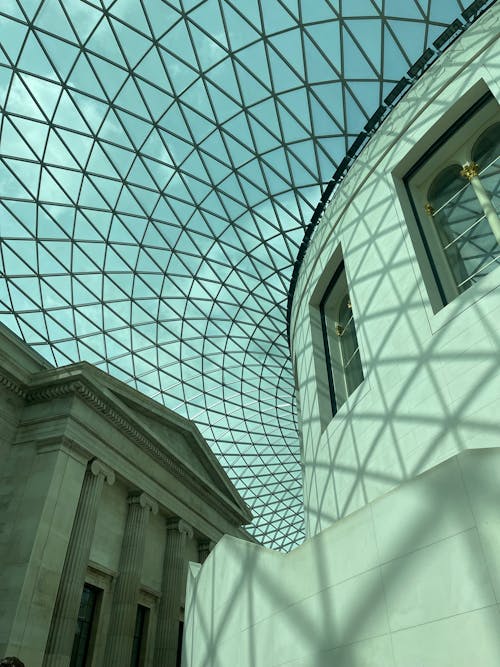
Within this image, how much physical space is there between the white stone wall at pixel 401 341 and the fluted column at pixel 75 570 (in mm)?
11596

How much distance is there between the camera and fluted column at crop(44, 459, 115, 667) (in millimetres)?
20953

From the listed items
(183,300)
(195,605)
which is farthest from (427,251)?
(183,300)

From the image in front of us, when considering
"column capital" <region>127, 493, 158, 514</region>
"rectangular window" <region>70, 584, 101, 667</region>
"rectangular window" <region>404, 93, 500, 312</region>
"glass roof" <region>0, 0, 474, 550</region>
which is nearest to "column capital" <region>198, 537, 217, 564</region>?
"column capital" <region>127, 493, 158, 514</region>

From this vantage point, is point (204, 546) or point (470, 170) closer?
point (470, 170)

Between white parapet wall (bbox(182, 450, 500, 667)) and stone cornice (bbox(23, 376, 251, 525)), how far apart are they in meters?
19.0

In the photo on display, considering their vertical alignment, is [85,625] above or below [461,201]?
below

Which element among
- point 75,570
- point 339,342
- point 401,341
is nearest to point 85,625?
point 75,570

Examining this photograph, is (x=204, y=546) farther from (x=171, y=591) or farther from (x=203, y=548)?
(x=171, y=591)

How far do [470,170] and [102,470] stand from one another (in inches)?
861

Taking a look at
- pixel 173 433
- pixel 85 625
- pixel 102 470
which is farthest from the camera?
pixel 173 433

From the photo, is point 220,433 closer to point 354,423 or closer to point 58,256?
point 58,256

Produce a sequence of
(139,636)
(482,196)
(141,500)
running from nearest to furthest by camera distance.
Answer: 1. (482,196)
2. (139,636)
3. (141,500)

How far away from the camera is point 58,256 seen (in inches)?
1320

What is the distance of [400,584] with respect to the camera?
19.8 feet
